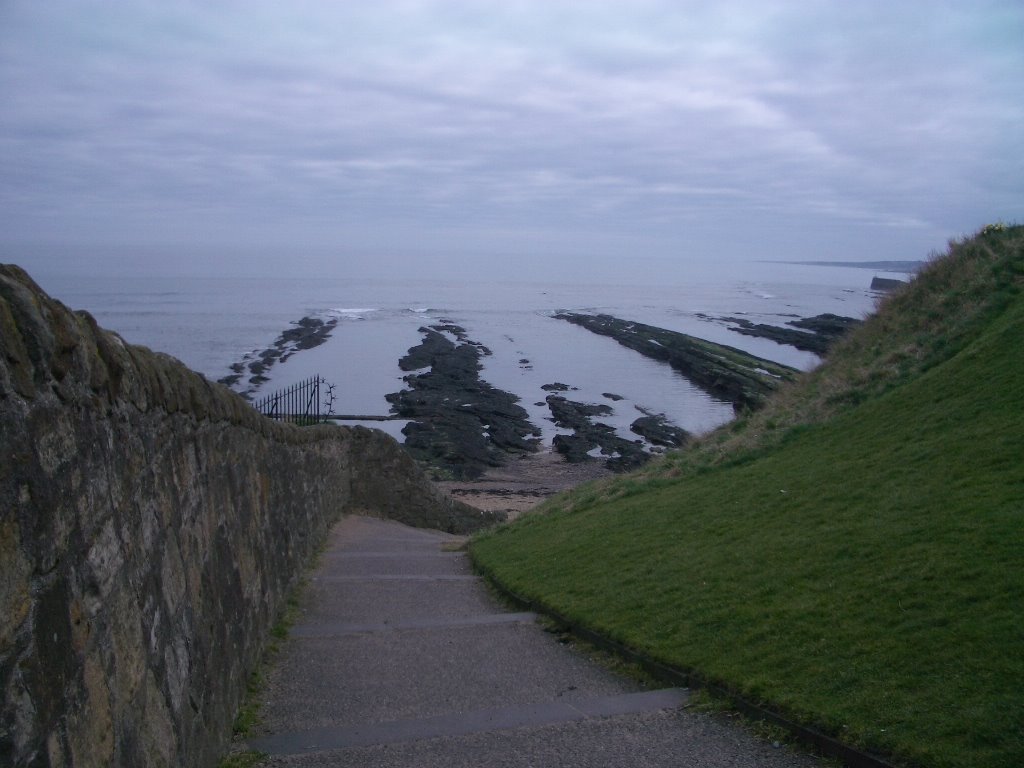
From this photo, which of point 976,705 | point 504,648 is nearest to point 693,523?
point 504,648

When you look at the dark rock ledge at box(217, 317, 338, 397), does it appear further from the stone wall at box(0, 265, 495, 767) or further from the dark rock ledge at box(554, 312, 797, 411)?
the stone wall at box(0, 265, 495, 767)

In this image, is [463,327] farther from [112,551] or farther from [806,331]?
[112,551]

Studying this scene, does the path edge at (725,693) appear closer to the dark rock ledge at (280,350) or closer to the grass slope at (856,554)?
the grass slope at (856,554)

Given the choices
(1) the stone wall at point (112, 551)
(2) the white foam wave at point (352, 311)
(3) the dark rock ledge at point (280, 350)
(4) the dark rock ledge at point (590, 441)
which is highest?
(2) the white foam wave at point (352, 311)

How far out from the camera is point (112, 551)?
338 centimetres

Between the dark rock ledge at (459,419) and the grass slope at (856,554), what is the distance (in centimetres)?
2025

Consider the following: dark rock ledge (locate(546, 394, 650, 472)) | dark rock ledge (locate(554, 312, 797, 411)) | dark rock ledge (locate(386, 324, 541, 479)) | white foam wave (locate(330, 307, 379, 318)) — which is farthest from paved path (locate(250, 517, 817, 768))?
white foam wave (locate(330, 307, 379, 318))

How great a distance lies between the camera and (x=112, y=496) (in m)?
3.44

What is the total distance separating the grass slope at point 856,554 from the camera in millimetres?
5113

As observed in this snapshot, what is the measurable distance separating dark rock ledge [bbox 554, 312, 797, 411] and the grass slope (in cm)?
1846

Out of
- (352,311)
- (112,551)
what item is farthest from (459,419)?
(352,311)

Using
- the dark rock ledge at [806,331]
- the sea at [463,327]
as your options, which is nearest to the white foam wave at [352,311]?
the sea at [463,327]

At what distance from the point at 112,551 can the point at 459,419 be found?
3833cm

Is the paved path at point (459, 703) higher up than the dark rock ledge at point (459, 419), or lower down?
higher up
